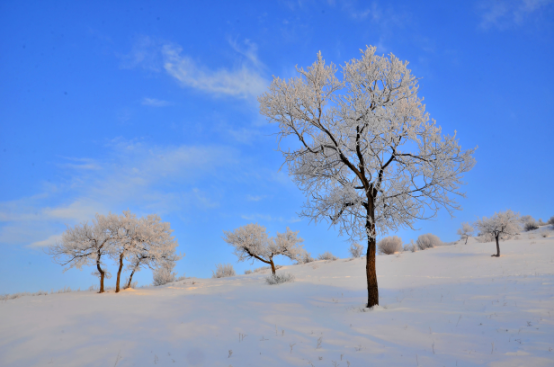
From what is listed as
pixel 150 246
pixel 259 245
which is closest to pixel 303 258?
pixel 259 245

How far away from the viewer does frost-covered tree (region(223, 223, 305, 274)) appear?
30656 mm

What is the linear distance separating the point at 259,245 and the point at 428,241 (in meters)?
33.1

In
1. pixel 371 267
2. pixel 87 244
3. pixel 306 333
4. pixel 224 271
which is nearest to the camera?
pixel 306 333

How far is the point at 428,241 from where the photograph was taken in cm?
4997

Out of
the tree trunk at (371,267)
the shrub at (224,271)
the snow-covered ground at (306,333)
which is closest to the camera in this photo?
the snow-covered ground at (306,333)

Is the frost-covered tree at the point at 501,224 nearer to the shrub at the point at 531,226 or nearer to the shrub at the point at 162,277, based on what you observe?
the shrub at the point at 531,226

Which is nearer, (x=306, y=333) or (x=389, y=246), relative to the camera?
(x=306, y=333)

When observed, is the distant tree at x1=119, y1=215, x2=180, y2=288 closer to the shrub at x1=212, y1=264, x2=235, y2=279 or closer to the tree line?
the tree line

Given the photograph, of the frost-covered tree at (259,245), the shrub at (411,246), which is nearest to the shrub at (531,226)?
the shrub at (411,246)

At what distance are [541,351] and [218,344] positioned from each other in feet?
22.3

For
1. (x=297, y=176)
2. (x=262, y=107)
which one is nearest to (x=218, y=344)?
(x=297, y=176)

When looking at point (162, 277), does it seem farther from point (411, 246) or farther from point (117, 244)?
point (411, 246)

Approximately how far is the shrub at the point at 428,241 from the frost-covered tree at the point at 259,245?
2813 centimetres

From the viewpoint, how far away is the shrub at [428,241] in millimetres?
49666
